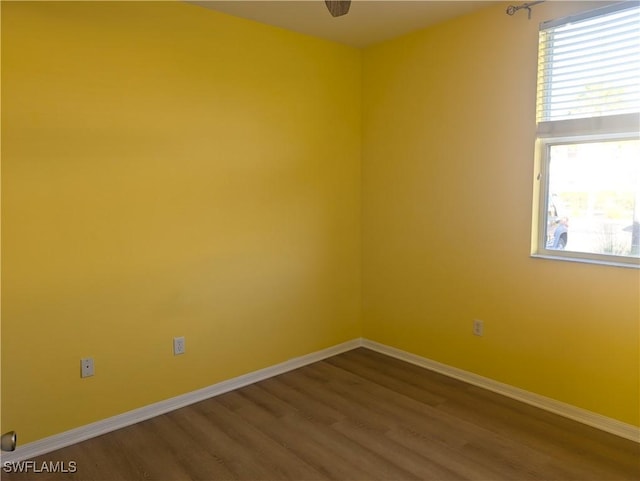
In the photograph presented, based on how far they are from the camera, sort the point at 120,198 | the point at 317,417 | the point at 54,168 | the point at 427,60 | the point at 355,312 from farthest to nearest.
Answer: the point at 355,312 → the point at 427,60 → the point at 317,417 → the point at 120,198 → the point at 54,168

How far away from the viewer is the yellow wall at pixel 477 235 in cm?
271

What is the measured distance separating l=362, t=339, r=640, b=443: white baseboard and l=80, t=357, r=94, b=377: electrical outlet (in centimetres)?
225

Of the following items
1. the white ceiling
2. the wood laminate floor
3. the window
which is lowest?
the wood laminate floor

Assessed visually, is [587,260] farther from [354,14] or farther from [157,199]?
[157,199]

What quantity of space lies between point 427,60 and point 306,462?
110 inches

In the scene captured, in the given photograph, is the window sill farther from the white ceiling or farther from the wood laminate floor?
the white ceiling

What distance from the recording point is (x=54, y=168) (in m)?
2.46

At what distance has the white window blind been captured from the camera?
→ 2.47 metres

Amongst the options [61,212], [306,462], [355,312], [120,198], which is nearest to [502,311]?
[355,312]

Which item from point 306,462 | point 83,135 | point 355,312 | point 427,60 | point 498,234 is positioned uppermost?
point 427,60

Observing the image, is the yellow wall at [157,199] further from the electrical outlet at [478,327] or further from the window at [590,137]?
the window at [590,137]

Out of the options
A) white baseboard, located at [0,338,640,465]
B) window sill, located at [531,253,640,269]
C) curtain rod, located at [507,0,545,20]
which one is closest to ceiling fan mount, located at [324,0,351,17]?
curtain rod, located at [507,0,545,20]

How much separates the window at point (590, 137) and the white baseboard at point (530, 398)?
91 centimetres

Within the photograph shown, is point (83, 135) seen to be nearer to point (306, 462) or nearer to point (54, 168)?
point (54, 168)
